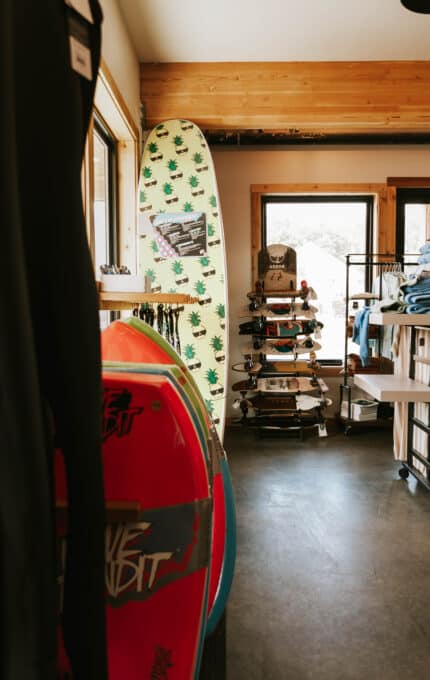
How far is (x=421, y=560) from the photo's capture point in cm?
229

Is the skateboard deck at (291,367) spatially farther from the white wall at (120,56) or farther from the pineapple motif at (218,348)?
the white wall at (120,56)

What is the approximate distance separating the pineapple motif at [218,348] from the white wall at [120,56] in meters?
1.63

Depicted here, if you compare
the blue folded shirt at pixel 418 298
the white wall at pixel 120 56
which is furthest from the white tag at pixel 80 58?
the blue folded shirt at pixel 418 298

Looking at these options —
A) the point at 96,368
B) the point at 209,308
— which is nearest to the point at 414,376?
the point at 209,308

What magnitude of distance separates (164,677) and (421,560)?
1733 mm

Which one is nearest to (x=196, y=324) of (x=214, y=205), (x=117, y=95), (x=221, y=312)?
(x=221, y=312)

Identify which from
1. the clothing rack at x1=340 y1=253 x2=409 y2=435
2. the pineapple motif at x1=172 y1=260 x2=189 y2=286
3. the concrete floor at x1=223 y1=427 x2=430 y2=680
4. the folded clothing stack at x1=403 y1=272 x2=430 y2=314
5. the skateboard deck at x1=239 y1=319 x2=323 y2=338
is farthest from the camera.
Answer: the clothing rack at x1=340 y1=253 x2=409 y2=435

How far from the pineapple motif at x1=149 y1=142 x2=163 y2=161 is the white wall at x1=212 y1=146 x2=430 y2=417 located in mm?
1336

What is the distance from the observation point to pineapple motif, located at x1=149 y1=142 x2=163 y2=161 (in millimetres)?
3650

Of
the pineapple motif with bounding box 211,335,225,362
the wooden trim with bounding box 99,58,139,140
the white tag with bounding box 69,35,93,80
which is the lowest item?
the pineapple motif with bounding box 211,335,225,362

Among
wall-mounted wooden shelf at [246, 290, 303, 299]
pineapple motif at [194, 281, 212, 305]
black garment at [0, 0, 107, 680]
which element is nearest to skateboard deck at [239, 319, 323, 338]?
wall-mounted wooden shelf at [246, 290, 303, 299]

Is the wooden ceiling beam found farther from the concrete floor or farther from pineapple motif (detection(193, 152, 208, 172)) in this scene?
the concrete floor

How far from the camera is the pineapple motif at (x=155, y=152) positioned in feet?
12.0

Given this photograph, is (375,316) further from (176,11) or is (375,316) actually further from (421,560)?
(176,11)
